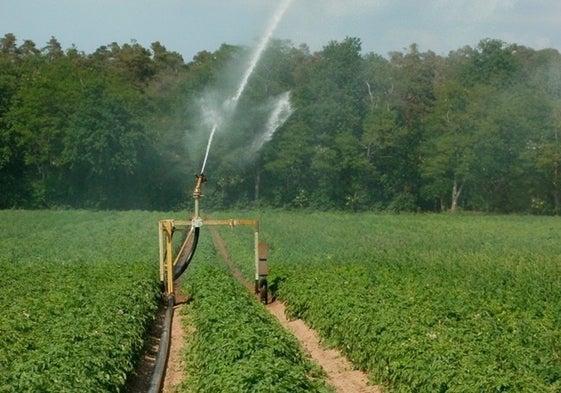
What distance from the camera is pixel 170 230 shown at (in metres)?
21.5

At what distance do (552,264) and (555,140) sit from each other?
54.7m

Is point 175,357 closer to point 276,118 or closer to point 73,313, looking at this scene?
point 73,313

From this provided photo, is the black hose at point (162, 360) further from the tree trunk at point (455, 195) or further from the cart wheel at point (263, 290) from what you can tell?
the tree trunk at point (455, 195)

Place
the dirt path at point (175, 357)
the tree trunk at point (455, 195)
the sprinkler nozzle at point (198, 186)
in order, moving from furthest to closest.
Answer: the tree trunk at point (455, 195)
the sprinkler nozzle at point (198, 186)
the dirt path at point (175, 357)

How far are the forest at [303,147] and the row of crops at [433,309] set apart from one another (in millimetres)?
39203

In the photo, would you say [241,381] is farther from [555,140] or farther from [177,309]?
[555,140]

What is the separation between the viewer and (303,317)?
1945 cm

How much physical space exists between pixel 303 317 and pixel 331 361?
149 inches

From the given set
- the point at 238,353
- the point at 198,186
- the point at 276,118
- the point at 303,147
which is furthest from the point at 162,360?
the point at 303,147

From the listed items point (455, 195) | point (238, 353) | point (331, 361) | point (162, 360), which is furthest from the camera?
point (455, 195)

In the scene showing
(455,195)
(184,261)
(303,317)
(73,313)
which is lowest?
(303,317)

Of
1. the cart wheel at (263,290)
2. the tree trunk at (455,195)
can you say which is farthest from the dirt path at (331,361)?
the tree trunk at (455,195)

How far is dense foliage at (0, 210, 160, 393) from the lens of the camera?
1086 cm

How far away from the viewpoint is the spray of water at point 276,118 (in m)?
65.1
